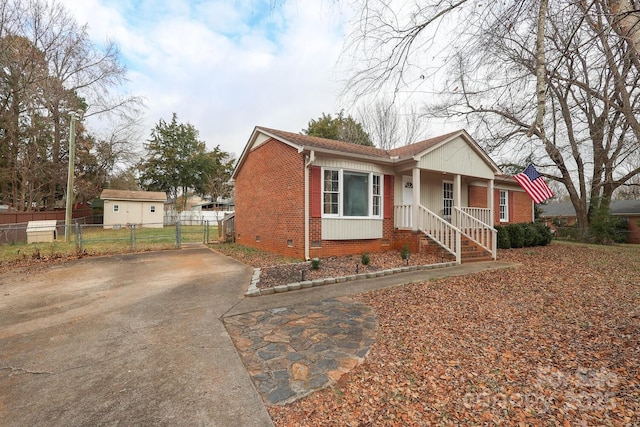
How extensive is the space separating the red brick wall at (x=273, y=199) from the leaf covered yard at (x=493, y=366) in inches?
187

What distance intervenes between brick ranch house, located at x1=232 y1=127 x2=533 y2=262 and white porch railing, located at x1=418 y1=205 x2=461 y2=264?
3 centimetres

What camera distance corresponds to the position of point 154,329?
3.91 meters

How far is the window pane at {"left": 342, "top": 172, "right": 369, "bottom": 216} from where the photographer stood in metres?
9.59

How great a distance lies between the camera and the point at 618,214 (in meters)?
23.7

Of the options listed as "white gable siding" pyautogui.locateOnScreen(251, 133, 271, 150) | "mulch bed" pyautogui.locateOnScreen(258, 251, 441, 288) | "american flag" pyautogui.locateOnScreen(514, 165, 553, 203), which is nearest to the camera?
"mulch bed" pyautogui.locateOnScreen(258, 251, 441, 288)

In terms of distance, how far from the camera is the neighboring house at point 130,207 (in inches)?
970

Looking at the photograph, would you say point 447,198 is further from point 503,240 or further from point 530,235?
point 530,235

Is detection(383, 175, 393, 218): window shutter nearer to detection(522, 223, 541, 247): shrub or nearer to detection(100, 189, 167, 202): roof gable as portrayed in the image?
detection(522, 223, 541, 247): shrub

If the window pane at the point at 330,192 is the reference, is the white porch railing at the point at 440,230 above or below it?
below

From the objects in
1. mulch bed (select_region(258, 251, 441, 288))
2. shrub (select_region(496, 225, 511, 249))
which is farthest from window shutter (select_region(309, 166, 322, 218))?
shrub (select_region(496, 225, 511, 249))

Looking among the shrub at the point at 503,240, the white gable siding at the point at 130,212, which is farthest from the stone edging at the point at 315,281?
the white gable siding at the point at 130,212

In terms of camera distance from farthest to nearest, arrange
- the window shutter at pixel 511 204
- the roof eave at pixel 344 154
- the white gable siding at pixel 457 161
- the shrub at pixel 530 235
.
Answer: the window shutter at pixel 511 204 < the shrub at pixel 530 235 < the white gable siding at pixel 457 161 < the roof eave at pixel 344 154

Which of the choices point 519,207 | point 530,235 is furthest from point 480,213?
point 519,207

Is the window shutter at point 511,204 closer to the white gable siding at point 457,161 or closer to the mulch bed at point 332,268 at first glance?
the white gable siding at point 457,161
